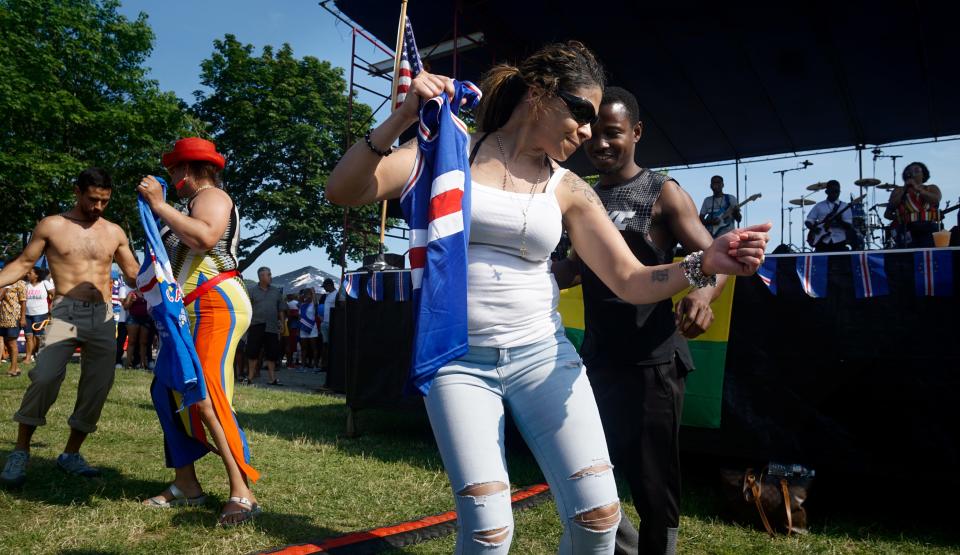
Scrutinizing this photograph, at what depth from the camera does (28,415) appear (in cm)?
444

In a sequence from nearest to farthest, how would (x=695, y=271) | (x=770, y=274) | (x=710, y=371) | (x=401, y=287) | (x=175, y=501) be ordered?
(x=695, y=271) → (x=175, y=501) → (x=770, y=274) → (x=710, y=371) → (x=401, y=287)

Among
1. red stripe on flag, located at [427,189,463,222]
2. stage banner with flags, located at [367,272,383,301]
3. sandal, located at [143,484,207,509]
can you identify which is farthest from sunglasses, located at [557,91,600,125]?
Answer: stage banner with flags, located at [367,272,383,301]

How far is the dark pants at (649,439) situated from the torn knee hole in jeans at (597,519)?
868 mm

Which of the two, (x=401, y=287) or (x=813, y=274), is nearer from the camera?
(x=813, y=274)

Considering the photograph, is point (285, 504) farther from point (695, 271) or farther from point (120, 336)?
point (120, 336)

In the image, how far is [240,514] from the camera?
12.3ft

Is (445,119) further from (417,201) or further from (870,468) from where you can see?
(870,468)

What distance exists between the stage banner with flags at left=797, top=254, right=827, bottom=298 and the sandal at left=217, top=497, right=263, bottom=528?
370 centimetres

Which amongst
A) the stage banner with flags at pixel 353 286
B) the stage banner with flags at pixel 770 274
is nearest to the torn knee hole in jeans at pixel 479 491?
the stage banner with flags at pixel 770 274

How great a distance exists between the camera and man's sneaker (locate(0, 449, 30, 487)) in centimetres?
425

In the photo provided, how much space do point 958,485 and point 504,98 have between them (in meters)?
3.46

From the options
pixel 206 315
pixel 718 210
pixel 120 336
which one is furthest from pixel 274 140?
pixel 206 315

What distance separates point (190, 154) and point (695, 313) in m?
3.12

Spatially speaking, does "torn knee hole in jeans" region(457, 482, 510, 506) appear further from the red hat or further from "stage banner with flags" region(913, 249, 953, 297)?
"stage banner with flags" region(913, 249, 953, 297)
